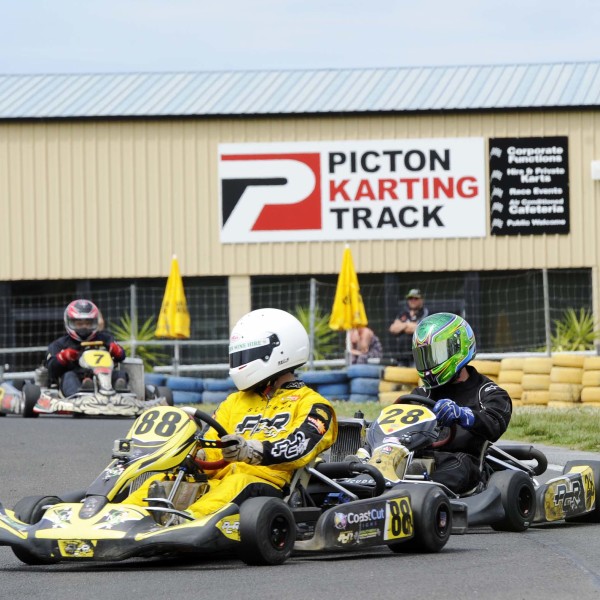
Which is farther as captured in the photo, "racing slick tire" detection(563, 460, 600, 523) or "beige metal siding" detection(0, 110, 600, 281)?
"beige metal siding" detection(0, 110, 600, 281)

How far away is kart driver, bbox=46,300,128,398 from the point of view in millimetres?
16328

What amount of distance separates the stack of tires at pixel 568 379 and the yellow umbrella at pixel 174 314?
6.51 metres

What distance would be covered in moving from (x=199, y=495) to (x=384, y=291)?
18803 millimetres

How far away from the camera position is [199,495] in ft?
20.4

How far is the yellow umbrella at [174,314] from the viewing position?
21156mm

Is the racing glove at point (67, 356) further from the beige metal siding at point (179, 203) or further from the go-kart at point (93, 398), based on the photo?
the beige metal siding at point (179, 203)

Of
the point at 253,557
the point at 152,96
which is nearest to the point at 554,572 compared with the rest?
the point at 253,557

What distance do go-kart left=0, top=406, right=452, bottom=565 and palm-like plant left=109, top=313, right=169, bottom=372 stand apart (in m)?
15.2

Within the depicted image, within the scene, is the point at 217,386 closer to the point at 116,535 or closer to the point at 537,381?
the point at 537,381

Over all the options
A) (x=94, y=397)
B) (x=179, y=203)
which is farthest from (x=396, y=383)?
(x=179, y=203)

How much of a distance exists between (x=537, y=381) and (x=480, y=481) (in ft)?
30.3

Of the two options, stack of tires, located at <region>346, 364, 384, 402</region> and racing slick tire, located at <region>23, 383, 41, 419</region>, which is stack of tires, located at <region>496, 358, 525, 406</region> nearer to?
stack of tires, located at <region>346, 364, 384, 402</region>

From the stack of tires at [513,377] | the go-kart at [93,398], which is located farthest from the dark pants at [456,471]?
the stack of tires at [513,377]

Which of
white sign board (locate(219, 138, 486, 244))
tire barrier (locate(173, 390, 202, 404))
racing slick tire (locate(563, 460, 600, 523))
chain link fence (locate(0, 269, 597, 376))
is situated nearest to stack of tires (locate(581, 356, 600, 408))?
tire barrier (locate(173, 390, 202, 404))
